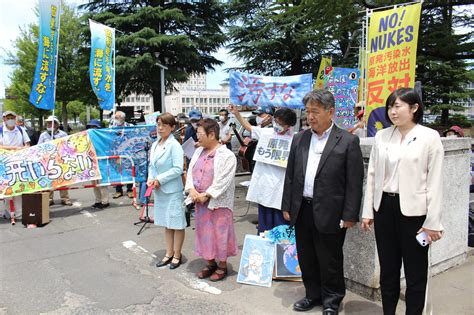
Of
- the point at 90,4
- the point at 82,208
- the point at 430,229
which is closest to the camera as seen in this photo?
the point at 430,229

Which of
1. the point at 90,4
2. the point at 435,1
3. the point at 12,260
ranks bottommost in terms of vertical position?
the point at 12,260

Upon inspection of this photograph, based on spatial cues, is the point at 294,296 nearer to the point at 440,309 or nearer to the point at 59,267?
the point at 440,309

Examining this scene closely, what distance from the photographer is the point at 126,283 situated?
4.19 meters

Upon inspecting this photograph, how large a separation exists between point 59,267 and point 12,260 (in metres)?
0.83

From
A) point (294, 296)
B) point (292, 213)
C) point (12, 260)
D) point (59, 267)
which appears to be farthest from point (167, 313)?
point (12, 260)

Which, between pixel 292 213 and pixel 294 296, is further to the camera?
pixel 294 296

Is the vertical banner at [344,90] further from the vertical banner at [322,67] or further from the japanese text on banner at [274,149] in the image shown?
the japanese text on banner at [274,149]

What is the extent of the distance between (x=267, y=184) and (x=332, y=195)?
1.65 metres

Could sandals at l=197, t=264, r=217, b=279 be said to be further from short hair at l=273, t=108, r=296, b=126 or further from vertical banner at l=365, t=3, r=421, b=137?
vertical banner at l=365, t=3, r=421, b=137

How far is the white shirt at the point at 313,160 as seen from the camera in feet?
10.5

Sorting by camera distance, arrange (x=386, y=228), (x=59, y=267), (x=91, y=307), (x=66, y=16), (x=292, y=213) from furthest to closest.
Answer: (x=66, y=16) → (x=59, y=267) → (x=91, y=307) → (x=292, y=213) → (x=386, y=228)

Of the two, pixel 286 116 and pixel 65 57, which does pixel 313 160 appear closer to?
pixel 286 116

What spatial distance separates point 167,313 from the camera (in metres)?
3.51

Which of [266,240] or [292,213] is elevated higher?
[292,213]
